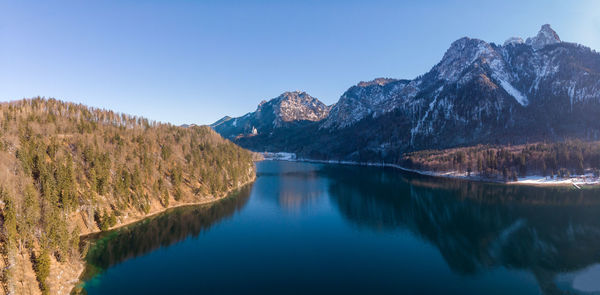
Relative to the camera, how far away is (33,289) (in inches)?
1396

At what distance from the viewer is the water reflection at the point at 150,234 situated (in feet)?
173

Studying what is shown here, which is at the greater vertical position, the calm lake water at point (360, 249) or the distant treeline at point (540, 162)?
the distant treeline at point (540, 162)

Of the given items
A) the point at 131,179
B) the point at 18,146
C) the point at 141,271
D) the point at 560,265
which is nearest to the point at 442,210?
the point at 560,265

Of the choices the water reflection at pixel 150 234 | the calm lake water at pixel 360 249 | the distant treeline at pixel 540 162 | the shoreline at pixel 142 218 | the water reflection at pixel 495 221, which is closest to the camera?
the shoreline at pixel 142 218

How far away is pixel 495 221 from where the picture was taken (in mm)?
76688

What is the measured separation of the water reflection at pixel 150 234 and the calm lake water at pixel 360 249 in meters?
0.27

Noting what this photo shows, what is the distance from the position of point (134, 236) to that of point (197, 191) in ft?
122

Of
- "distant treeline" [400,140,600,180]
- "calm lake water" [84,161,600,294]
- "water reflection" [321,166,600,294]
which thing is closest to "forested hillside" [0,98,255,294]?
"calm lake water" [84,161,600,294]

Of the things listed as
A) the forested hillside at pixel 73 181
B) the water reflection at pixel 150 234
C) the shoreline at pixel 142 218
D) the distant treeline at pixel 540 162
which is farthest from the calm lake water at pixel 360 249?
the distant treeline at pixel 540 162

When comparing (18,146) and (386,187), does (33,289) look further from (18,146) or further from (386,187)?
(386,187)

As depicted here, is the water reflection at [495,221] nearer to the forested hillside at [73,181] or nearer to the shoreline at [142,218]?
the shoreline at [142,218]

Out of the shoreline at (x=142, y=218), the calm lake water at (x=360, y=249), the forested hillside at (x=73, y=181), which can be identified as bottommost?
the calm lake water at (x=360, y=249)

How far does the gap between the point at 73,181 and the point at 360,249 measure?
67.5 m

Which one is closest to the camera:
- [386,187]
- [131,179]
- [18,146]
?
[18,146]
